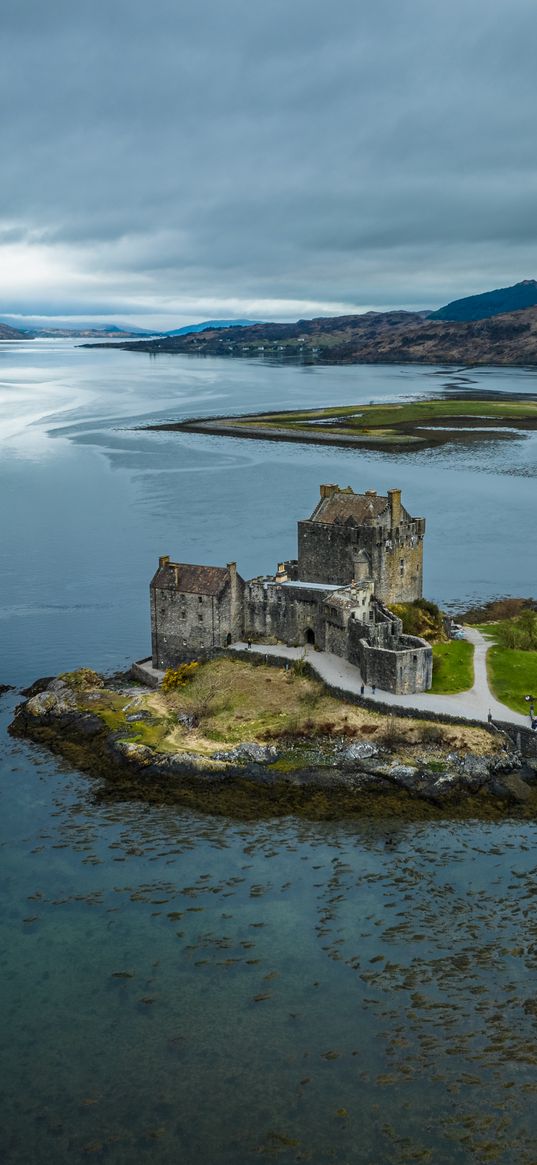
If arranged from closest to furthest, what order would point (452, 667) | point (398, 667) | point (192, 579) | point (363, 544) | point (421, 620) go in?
point (398, 667) < point (452, 667) < point (192, 579) < point (421, 620) < point (363, 544)

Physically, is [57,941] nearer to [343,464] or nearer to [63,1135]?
[63,1135]

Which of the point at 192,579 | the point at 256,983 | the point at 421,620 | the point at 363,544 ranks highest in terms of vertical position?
the point at 363,544

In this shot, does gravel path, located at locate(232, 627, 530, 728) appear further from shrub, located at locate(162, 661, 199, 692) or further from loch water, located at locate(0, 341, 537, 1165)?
loch water, located at locate(0, 341, 537, 1165)

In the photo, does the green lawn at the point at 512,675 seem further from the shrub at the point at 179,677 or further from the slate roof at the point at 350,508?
the shrub at the point at 179,677

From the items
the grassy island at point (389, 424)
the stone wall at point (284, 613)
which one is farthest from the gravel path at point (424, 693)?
the grassy island at point (389, 424)

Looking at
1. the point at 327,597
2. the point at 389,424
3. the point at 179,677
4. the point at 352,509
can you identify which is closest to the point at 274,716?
the point at 179,677

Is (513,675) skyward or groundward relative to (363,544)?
groundward

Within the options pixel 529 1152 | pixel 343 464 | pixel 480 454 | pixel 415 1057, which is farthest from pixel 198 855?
pixel 480 454

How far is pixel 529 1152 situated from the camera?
2412 cm

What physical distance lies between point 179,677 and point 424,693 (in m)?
13.2

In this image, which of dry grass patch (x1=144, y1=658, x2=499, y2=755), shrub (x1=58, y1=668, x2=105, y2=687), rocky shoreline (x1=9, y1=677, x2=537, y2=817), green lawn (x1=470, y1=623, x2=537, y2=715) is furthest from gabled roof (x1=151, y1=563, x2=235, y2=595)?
green lawn (x1=470, y1=623, x2=537, y2=715)

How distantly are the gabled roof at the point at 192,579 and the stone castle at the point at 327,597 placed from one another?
6cm

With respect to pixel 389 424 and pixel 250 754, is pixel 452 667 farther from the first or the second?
pixel 389 424

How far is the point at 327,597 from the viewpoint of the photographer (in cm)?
5416
